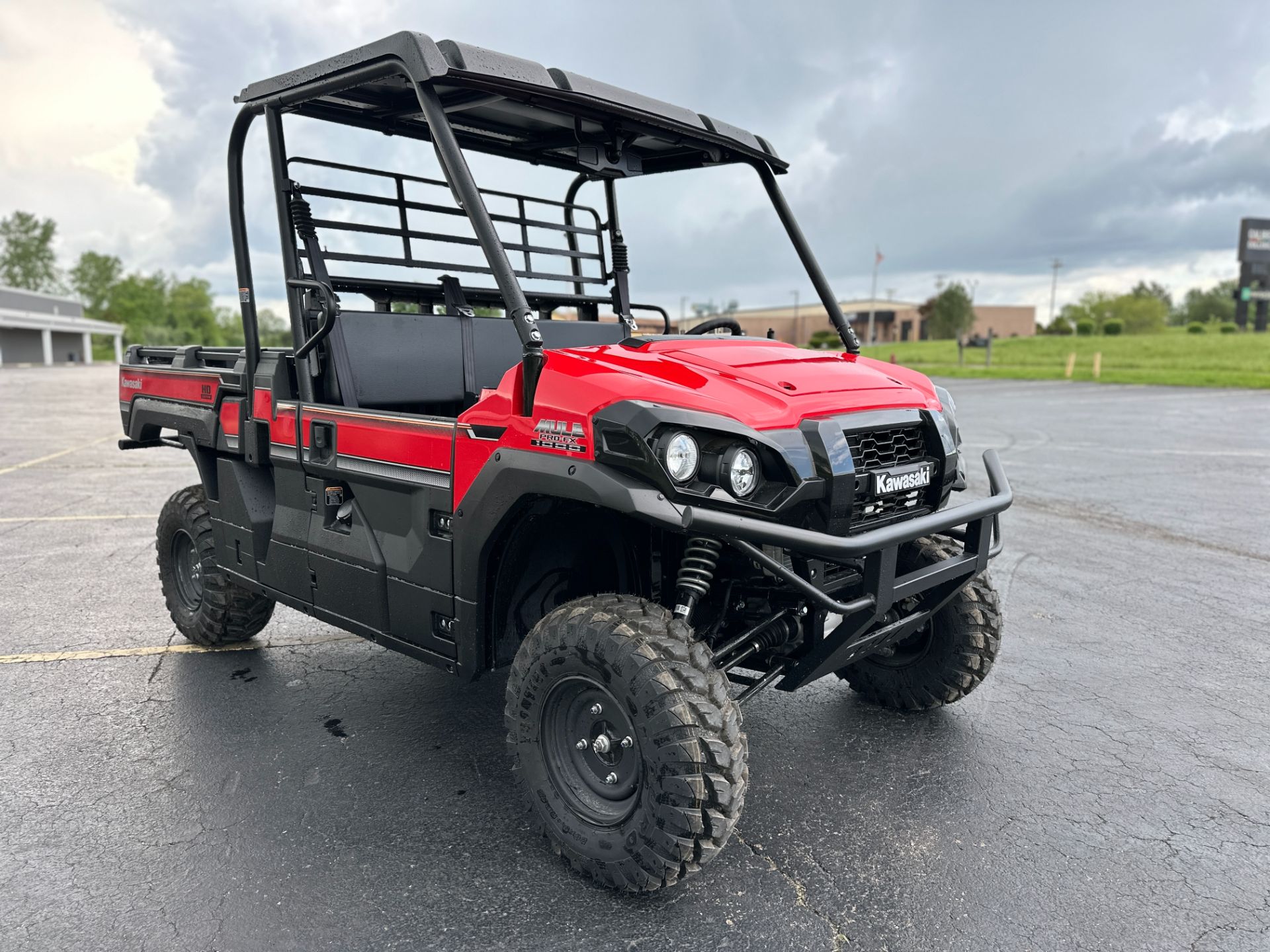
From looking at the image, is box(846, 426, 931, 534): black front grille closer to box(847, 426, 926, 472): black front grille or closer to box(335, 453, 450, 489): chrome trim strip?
box(847, 426, 926, 472): black front grille

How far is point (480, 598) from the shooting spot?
10.0 ft

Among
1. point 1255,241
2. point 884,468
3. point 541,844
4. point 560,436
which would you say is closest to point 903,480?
point 884,468

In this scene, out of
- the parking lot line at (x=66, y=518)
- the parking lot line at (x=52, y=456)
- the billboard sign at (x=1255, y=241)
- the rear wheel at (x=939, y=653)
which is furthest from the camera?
the billboard sign at (x=1255, y=241)

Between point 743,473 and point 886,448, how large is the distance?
599 millimetres

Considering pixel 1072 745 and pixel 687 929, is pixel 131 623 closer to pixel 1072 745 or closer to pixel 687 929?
pixel 687 929

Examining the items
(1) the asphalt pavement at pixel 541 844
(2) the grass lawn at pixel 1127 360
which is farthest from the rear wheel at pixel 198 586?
(2) the grass lawn at pixel 1127 360

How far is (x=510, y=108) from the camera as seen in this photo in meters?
3.59

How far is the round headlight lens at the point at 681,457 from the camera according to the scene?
257 cm

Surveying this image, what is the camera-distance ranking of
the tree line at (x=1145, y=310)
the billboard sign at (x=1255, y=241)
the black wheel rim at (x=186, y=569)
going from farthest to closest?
1. the tree line at (x=1145, y=310)
2. the billboard sign at (x=1255, y=241)
3. the black wheel rim at (x=186, y=569)

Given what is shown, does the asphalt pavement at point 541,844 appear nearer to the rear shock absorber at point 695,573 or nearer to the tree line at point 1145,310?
the rear shock absorber at point 695,573

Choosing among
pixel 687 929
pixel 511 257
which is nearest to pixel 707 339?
pixel 511 257

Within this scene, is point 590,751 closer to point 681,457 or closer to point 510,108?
point 681,457

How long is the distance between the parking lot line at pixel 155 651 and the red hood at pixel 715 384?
2428mm

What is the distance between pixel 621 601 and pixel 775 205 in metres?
2.09
